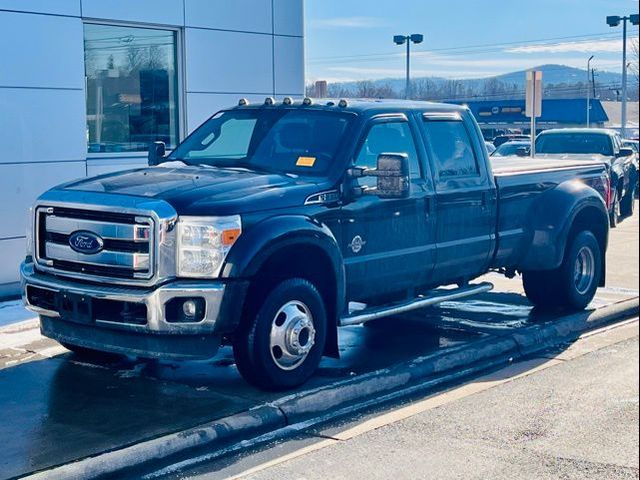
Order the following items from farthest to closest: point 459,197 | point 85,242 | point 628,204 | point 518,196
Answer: point 628,204
point 518,196
point 459,197
point 85,242

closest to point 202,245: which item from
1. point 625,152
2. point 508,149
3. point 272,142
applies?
point 272,142

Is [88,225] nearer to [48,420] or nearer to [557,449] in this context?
[48,420]

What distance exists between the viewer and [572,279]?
1019 cm

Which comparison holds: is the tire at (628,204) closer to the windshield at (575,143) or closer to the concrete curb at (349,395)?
the windshield at (575,143)

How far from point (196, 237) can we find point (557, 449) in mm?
2686

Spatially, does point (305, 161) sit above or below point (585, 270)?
above

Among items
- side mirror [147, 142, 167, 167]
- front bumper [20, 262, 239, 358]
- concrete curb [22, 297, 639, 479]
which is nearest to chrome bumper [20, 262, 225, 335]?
front bumper [20, 262, 239, 358]

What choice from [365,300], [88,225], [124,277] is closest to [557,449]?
[365,300]

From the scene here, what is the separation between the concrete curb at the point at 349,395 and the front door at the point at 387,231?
→ 2.21 feet

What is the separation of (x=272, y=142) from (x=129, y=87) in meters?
5.04

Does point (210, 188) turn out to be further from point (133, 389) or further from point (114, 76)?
point (114, 76)

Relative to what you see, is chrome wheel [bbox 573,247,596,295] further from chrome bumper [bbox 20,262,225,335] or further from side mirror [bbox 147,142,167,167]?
chrome bumper [bbox 20,262,225,335]

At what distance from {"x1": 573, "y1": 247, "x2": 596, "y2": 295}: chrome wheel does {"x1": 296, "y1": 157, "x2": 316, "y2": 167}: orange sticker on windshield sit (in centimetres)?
371

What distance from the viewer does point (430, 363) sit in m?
8.04
